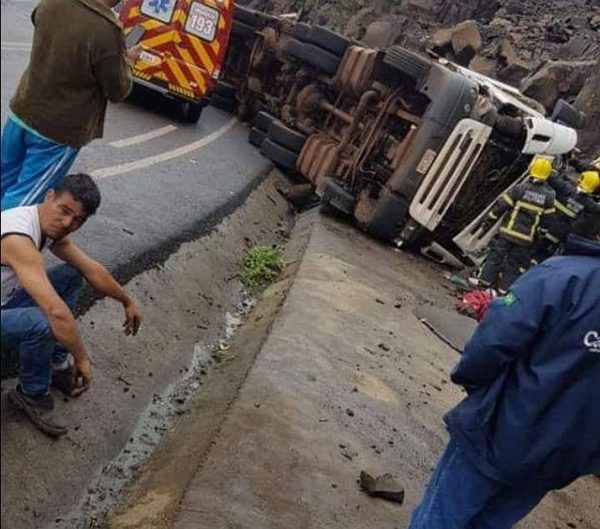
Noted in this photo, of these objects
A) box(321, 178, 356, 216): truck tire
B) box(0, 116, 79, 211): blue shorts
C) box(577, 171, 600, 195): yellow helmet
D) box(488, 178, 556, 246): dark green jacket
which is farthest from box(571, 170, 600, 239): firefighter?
box(0, 116, 79, 211): blue shorts

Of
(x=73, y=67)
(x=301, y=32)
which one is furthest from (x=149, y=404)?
(x=301, y=32)

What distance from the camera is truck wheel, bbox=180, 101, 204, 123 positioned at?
34.2 ft

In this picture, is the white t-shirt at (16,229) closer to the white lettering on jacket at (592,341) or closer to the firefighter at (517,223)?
the white lettering on jacket at (592,341)

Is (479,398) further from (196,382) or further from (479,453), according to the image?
(196,382)

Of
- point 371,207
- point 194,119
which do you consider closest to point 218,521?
point 371,207

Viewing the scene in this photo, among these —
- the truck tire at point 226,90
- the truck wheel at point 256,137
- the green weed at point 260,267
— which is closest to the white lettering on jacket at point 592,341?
the green weed at point 260,267

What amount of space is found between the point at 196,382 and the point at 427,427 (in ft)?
4.39

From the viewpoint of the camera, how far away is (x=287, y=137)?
9.92 metres

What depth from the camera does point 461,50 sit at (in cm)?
1628

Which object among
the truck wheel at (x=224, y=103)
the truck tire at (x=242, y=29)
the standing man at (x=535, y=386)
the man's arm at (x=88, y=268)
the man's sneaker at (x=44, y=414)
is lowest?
the truck wheel at (x=224, y=103)

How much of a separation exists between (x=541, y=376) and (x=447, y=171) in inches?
212

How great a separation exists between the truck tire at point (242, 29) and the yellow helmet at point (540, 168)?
5703 millimetres

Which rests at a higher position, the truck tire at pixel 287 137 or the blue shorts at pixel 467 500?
the blue shorts at pixel 467 500

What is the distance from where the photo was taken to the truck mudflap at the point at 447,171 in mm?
7707
